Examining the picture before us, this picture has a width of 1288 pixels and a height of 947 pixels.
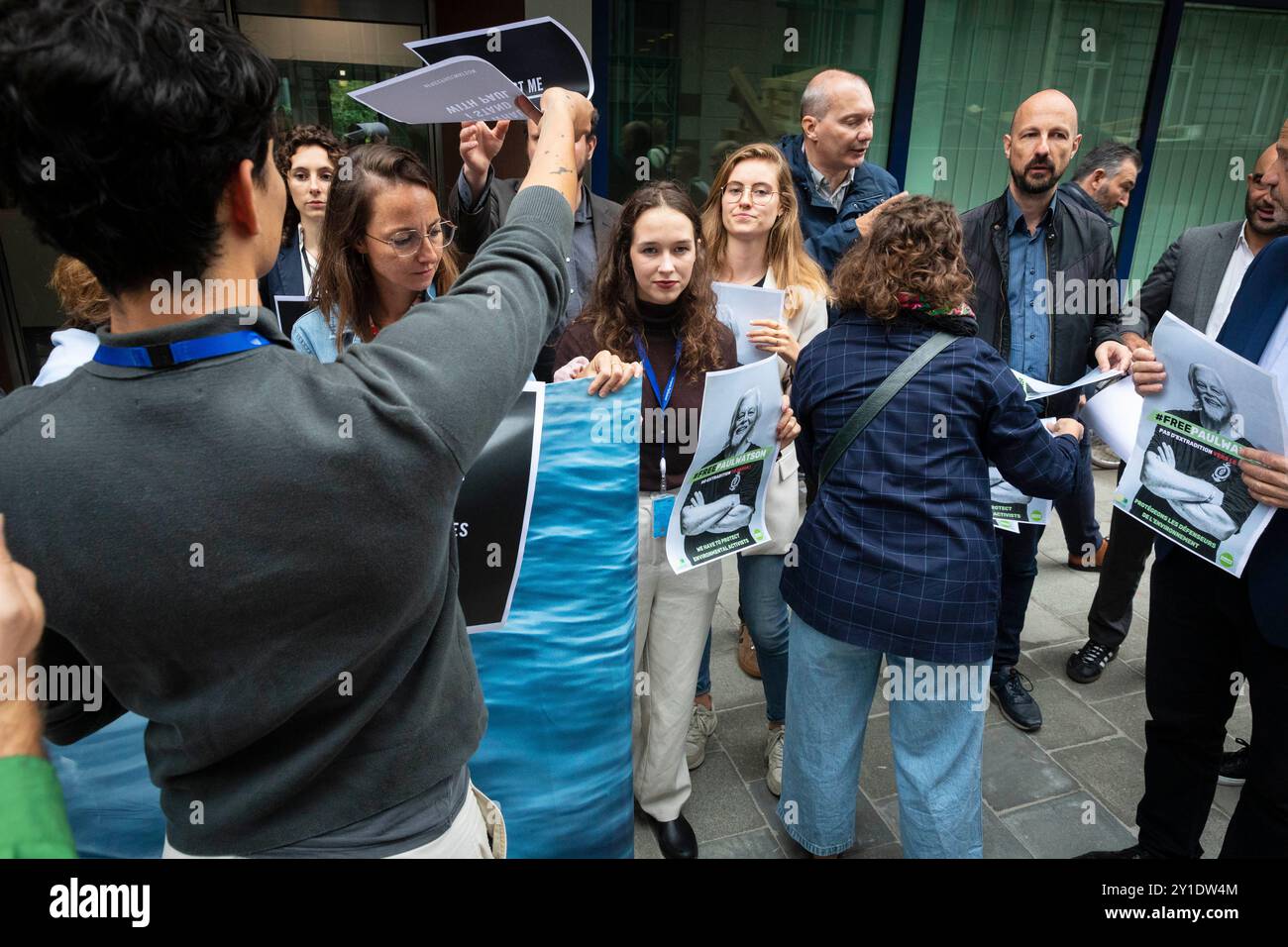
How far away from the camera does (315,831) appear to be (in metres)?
0.99

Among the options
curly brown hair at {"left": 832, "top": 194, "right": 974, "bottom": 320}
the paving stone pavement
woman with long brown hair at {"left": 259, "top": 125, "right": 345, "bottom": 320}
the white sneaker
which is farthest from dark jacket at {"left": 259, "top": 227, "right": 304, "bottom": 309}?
the white sneaker

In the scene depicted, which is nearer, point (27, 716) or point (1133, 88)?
point (27, 716)

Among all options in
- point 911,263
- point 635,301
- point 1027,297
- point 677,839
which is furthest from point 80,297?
point 1027,297

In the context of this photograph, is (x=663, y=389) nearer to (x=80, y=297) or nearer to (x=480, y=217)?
(x=480, y=217)

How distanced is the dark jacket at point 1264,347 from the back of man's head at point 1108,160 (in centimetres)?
327

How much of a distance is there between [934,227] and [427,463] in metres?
1.71

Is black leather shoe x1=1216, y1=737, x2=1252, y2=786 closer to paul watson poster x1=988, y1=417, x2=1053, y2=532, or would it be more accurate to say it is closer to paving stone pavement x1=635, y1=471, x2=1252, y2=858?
paving stone pavement x1=635, y1=471, x2=1252, y2=858

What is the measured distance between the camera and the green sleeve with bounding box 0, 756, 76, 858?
74 centimetres

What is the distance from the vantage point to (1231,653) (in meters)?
2.19
